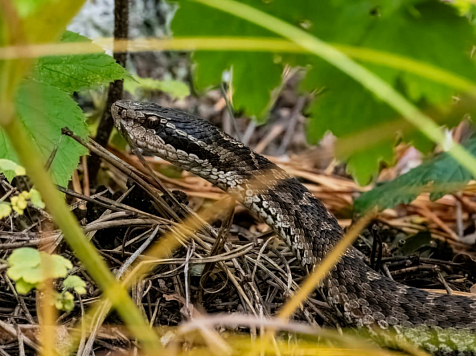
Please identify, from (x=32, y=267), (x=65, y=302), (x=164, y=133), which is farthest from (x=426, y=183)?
(x=32, y=267)

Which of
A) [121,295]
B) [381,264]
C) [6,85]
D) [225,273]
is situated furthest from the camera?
[381,264]

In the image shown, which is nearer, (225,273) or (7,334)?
(7,334)

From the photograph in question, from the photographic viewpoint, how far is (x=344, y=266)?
3350 mm

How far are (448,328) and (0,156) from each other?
2636 millimetres

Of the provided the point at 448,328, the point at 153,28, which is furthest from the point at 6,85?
the point at 153,28

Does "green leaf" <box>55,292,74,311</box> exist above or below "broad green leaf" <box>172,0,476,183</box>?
below

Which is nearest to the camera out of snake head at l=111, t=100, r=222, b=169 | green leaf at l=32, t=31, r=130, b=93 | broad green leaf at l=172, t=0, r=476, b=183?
broad green leaf at l=172, t=0, r=476, b=183

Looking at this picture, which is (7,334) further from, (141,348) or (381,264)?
(381,264)

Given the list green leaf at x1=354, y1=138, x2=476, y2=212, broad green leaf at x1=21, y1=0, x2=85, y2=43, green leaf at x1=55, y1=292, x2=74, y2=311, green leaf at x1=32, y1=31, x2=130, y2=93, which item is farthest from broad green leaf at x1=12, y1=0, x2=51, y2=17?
green leaf at x1=354, y1=138, x2=476, y2=212

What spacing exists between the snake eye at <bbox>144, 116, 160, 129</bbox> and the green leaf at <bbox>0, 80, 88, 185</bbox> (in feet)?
3.63

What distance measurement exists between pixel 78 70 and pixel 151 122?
1.01 meters

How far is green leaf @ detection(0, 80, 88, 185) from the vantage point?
92.5 inches

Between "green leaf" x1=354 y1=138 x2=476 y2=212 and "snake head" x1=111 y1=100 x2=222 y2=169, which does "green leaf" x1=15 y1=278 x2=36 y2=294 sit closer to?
"snake head" x1=111 y1=100 x2=222 y2=169

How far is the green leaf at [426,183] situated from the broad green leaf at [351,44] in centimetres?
90
